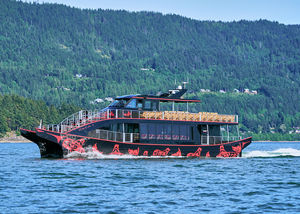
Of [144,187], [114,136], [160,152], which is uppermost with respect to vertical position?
[114,136]

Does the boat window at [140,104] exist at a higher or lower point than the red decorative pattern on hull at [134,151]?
higher

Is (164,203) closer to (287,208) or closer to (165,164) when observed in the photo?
(287,208)

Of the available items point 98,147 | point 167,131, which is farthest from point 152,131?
point 98,147

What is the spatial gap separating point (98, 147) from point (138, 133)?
195 inches

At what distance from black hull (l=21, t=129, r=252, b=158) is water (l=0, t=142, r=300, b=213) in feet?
2.91

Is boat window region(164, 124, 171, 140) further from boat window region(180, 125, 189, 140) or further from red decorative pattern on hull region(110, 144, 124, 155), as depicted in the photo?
red decorative pattern on hull region(110, 144, 124, 155)

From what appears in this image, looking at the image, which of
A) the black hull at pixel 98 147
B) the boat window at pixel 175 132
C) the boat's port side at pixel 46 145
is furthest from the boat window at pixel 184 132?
the boat's port side at pixel 46 145

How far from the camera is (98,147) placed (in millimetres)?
50906

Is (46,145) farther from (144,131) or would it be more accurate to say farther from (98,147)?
(144,131)

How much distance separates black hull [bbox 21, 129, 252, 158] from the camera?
49.7 meters

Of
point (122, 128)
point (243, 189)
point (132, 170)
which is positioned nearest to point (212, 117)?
point (122, 128)

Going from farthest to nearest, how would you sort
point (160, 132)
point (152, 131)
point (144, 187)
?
point (160, 132) → point (152, 131) → point (144, 187)

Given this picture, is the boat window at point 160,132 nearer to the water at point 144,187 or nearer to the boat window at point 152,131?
the boat window at point 152,131

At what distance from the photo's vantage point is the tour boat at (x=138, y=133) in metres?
50.5
